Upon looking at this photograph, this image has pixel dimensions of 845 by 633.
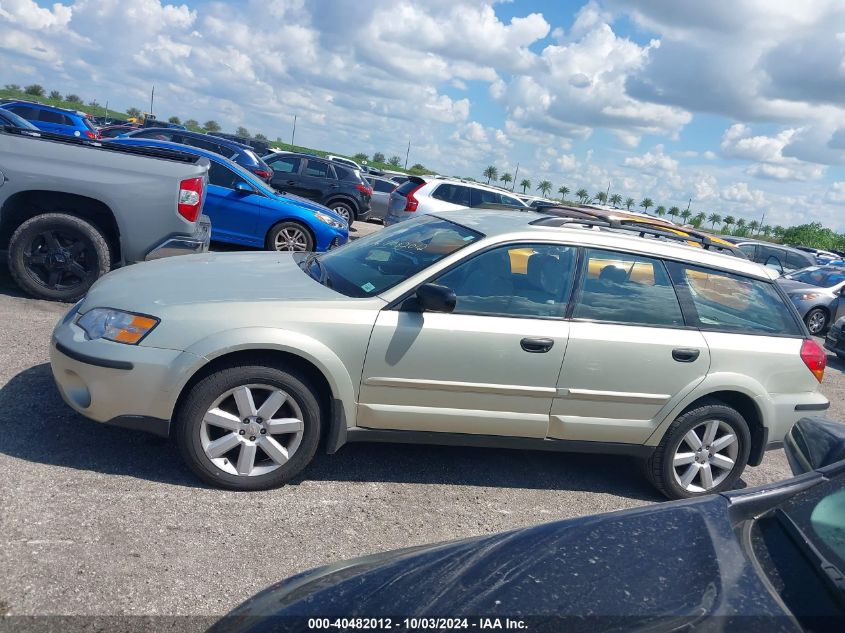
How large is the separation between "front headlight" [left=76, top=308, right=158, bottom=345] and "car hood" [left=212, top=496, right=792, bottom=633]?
189 centimetres

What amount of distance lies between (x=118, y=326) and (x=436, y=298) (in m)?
1.66

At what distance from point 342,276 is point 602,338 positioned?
160cm

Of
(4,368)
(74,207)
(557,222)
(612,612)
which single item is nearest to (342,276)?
(557,222)

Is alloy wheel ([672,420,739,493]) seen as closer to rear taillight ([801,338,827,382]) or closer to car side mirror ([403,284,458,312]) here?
rear taillight ([801,338,827,382])

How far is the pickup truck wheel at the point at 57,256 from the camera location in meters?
6.42

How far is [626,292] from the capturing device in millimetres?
4406

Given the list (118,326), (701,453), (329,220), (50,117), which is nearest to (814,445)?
(701,453)

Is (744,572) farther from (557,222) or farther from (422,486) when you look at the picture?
(557,222)

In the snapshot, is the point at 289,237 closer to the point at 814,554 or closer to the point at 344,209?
the point at 344,209

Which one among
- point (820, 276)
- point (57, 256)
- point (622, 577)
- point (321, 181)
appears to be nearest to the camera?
point (622, 577)

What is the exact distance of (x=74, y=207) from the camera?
6.71m

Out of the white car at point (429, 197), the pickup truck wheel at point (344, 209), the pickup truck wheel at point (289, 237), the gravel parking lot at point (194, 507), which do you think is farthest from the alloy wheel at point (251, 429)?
the pickup truck wheel at point (344, 209)

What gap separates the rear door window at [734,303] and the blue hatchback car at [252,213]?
22.8 feet

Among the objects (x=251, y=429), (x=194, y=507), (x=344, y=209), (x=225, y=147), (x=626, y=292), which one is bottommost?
(x=194, y=507)
